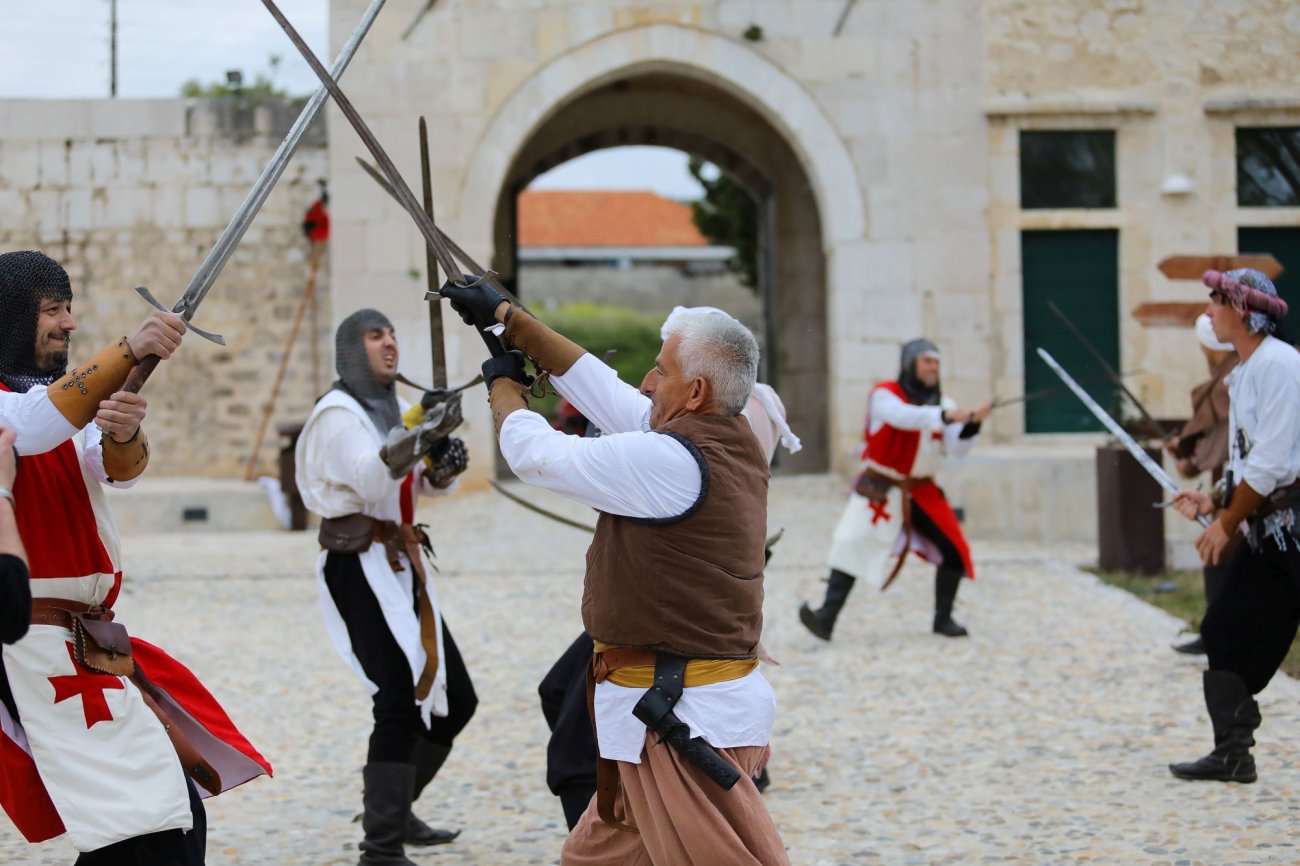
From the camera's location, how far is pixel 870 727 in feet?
19.2

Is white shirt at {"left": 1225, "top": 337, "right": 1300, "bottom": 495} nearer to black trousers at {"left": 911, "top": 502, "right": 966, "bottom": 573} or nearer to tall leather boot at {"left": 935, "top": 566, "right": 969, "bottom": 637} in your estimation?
black trousers at {"left": 911, "top": 502, "right": 966, "bottom": 573}

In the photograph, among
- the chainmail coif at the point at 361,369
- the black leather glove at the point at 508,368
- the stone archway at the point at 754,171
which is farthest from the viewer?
the stone archway at the point at 754,171

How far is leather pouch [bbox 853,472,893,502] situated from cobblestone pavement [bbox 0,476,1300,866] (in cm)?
75

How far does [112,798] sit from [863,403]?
1101 cm

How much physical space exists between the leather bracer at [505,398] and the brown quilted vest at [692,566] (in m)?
0.29

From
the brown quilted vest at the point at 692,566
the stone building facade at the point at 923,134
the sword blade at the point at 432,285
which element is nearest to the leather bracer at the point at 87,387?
the sword blade at the point at 432,285

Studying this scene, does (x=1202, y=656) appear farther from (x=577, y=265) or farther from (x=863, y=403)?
(x=577, y=265)

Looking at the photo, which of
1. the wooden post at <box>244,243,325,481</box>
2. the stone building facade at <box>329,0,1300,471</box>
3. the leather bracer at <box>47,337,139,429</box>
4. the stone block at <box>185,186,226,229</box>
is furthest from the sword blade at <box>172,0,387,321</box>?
the stone block at <box>185,186,226,229</box>

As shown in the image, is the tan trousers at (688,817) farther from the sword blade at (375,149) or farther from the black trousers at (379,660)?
the black trousers at (379,660)

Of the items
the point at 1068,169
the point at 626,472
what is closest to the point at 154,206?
the point at 1068,169

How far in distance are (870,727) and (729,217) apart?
20426mm

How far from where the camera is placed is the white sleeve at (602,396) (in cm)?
306

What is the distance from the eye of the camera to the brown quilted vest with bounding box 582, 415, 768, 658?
9.10 feet

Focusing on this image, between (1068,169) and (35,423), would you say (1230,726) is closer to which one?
(35,423)
